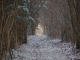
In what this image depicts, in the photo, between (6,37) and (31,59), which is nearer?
(6,37)

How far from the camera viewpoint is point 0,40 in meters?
5.95

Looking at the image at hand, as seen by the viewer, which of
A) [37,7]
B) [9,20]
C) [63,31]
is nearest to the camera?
[9,20]

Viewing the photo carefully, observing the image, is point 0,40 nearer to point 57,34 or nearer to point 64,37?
point 64,37

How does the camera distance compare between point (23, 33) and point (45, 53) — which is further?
point (23, 33)

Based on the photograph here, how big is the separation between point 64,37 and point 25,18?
558 centimetres

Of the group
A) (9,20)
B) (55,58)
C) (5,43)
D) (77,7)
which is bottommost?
(55,58)

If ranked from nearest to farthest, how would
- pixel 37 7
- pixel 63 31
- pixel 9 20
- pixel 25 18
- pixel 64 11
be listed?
pixel 9 20 → pixel 25 18 → pixel 64 11 → pixel 63 31 → pixel 37 7

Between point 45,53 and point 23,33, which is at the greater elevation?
point 23,33

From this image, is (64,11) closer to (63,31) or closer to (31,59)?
(63,31)

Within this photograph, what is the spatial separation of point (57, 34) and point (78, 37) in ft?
33.7

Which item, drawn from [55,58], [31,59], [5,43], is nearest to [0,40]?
[5,43]

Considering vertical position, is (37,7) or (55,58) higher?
(37,7)

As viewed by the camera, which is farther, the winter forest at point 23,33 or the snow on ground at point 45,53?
the snow on ground at point 45,53

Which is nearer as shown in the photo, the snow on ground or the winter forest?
the winter forest
